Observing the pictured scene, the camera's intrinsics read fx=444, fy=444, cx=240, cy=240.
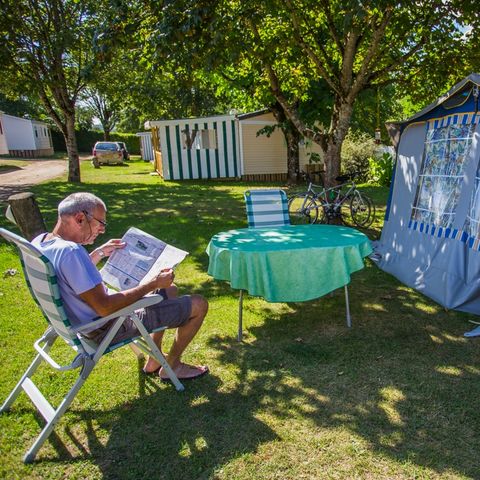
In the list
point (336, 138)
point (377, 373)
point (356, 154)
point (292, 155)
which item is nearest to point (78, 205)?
point (377, 373)

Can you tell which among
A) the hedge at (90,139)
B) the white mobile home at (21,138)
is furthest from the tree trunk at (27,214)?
the hedge at (90,139)

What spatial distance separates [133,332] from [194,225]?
21.0ft

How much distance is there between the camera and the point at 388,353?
12.7ft

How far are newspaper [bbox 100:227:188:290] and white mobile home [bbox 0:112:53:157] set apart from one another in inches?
1550

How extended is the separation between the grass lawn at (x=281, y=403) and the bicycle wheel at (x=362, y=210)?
14.0 ft

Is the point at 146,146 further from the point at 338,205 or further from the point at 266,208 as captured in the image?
the point at 266,208

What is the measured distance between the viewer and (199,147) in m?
19.4

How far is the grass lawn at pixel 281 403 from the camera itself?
262 cm

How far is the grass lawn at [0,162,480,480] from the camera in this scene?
2619 millimetres

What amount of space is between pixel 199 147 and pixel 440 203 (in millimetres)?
15053

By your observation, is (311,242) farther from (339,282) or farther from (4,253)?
(4,253)

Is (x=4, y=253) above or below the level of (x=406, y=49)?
below

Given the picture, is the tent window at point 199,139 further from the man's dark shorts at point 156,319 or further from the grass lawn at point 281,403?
the man's dark shorts at point 156,319

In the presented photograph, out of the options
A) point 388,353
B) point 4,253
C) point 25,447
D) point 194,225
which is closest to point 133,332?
point 25,447
